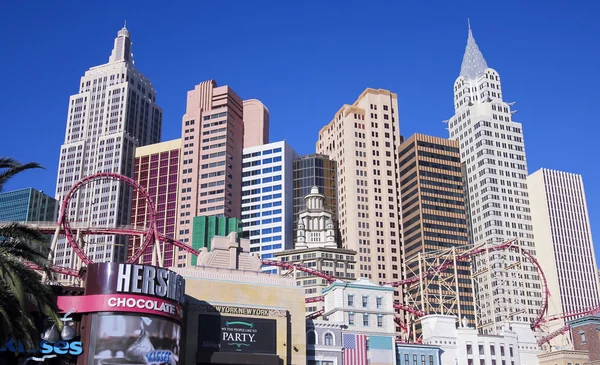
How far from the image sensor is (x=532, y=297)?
19975 centimetres

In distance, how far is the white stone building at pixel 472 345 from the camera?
336 feet

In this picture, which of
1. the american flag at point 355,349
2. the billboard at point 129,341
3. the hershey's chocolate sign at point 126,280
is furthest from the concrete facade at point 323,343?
the hershey's chocolate sign at point 126,280

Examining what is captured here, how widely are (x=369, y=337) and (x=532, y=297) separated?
386 ft

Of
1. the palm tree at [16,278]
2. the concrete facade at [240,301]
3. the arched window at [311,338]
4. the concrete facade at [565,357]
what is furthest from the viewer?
the concrete facade at [565,357]

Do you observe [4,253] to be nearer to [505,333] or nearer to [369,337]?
[369,337]

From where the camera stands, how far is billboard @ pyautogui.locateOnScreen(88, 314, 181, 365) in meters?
69.3

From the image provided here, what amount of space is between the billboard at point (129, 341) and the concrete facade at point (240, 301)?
8.33 meters

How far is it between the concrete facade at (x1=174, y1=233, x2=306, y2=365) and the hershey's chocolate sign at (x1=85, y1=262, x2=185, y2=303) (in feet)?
28.6

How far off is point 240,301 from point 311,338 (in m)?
11.7

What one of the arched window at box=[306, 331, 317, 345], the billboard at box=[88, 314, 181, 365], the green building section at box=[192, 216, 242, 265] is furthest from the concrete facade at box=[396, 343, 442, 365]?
the green building section at box=[192, 216, 242, 265]

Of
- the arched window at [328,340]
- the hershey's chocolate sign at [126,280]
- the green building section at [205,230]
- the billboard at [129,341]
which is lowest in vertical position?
the billboard at [129,341]

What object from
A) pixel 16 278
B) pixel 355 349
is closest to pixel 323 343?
pixel 355 349

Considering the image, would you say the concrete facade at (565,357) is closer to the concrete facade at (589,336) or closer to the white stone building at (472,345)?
the concrete facade at (589,336)

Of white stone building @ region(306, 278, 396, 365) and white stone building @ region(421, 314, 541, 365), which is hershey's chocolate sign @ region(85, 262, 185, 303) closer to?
white stone building @ region(306, 278, 396, 365)
